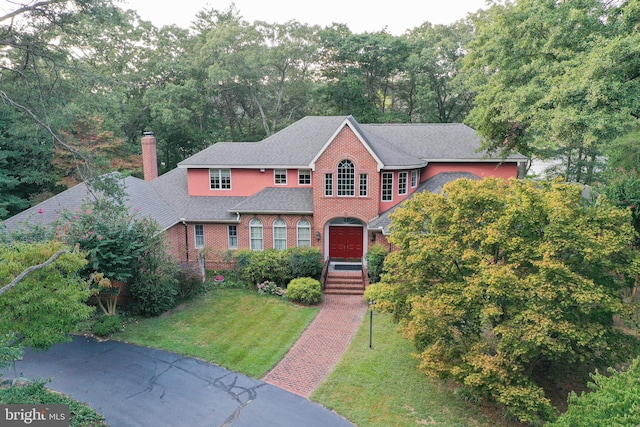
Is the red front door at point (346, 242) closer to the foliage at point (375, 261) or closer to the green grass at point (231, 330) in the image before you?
the foliage at point (375, 261)

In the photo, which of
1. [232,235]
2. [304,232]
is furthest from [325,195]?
[232,235]

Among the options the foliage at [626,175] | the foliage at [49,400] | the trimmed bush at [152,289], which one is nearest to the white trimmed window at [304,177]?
the trimmed bush at [152,289]

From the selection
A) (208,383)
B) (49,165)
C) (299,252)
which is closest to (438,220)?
(208,383)

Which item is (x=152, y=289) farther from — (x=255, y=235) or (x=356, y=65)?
(x=356, y=65)

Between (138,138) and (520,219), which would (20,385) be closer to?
(520,219)

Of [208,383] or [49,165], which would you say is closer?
[208,383]

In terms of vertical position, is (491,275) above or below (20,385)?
above
